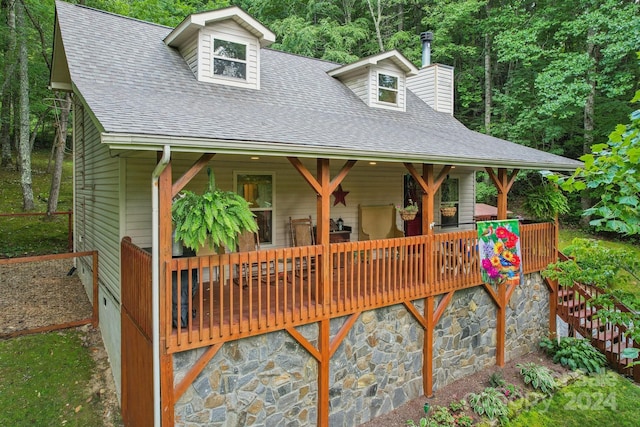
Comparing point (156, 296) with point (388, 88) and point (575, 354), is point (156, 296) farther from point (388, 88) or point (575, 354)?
point (575, 354)

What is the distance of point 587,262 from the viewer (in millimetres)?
5785

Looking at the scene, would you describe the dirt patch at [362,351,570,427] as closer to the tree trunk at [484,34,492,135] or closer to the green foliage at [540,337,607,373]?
the green foliage at [540,337,607,373]

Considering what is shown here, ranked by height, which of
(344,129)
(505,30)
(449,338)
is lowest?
(449,338)

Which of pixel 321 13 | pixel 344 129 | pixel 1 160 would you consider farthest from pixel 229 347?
pixel 1 160

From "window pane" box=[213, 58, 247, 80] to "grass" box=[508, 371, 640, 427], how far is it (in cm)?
817

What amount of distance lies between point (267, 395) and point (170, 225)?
251 cm

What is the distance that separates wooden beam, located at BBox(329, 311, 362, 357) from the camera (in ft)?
18.1

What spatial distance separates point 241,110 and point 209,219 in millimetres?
2900

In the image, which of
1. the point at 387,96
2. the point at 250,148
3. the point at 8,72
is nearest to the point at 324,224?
the point at 250,148

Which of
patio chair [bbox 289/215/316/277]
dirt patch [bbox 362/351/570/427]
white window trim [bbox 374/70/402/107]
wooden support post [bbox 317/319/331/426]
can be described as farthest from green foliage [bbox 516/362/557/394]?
white window trim [bbox 374/70/402/107]

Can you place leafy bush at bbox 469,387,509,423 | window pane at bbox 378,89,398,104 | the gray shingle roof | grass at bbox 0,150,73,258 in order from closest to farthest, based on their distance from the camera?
the gray shingle roof → leafy bush at bbox 469,387,509,423 → window pane at bbox 378,89,398,104 → grass at bbox 0,150,73,258

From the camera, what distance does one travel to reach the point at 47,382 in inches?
240

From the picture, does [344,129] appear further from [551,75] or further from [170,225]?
[551,75]

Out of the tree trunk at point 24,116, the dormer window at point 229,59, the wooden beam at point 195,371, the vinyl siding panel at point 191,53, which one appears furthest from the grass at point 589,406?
the tree trunk at point 24,116
